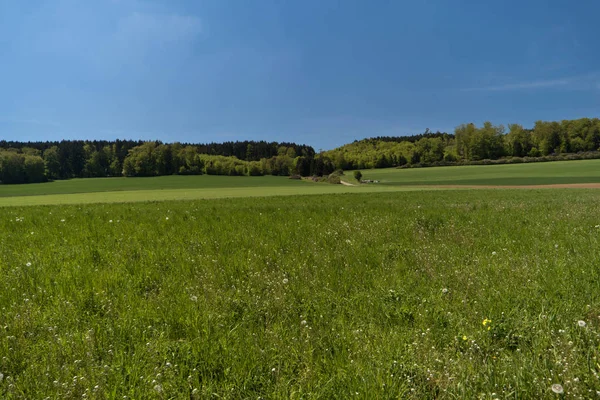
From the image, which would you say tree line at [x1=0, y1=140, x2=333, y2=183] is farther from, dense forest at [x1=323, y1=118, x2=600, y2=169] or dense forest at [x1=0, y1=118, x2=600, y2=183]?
dense forest at [x1=323, y1=118, x2=600, y2=169]

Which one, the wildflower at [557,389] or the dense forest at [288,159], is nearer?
the wildflower at [557,389]

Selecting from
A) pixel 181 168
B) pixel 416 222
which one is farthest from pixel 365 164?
pixel 416 222

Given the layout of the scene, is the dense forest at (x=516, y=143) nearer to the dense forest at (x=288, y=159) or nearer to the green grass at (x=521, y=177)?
the dense forest at (x=288, y=159)

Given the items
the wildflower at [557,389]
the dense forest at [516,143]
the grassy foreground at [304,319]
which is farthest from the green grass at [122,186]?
the dense forest at [516,143]

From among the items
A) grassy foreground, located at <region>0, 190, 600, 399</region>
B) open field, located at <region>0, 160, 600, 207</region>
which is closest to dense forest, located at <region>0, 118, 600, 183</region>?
open field, located at <region>0, 160, 600, 207</region>

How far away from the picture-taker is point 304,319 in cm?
371

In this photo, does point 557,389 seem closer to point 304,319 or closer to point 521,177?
point 304,319

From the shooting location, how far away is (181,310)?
3.80 meters

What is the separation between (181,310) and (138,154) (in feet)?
482

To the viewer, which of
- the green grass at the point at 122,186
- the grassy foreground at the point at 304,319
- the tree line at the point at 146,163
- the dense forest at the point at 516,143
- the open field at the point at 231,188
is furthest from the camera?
the tree line at the point at 146,163

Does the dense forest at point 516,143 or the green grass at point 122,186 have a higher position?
the dense forest at point 516,143

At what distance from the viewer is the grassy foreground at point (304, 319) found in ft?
8.33

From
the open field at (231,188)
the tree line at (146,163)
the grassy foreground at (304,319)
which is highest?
the tree line at (146,163)

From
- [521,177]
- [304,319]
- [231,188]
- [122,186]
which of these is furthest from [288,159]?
[304,319]
